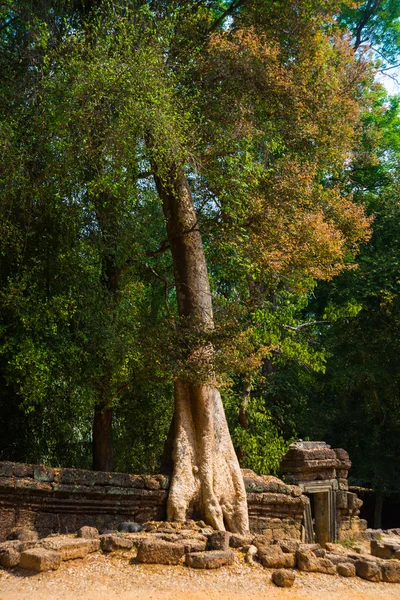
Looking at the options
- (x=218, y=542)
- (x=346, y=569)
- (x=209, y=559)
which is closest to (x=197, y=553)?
(x=209, y=559)

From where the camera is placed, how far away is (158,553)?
6.70 meters

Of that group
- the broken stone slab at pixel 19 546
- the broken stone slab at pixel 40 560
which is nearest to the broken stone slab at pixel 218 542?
the broken stone slab at pixel 40 560

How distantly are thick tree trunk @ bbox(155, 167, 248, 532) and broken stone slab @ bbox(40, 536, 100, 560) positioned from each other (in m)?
2.67

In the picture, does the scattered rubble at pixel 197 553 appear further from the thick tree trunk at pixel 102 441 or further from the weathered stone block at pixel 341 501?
the weathered stone block at pixel 341 501

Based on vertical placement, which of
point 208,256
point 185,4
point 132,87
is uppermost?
point 185,4

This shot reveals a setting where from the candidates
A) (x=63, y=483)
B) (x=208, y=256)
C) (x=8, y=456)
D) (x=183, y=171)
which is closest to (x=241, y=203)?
(x=183, y=171)

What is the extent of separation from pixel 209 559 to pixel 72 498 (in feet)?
→ 8.74

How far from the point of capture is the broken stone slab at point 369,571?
7.20 meters

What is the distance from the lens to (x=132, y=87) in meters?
9.05

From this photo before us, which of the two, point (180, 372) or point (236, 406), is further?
point (236, 406)

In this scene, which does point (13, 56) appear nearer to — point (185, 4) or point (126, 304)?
point (185, 4)

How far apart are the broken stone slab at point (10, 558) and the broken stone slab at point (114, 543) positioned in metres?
0.95

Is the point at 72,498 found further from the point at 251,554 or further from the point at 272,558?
the point at 272,558

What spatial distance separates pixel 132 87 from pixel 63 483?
5.37 metres
